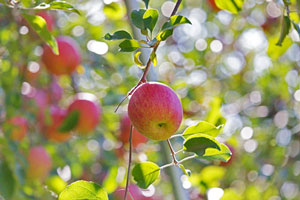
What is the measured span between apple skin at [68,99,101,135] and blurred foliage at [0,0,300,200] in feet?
0.32

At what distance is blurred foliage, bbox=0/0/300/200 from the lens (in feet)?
6.12

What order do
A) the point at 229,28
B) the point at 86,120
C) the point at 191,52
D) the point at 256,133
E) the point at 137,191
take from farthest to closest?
the point at 229,28, the point at 256,133, the point at 191,52, the point at 86,120, the point at 137,191

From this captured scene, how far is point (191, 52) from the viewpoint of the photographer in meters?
2.60

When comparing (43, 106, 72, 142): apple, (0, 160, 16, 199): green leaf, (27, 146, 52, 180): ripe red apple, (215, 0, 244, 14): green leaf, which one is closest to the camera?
(215, 0, 244, 14): green leaf

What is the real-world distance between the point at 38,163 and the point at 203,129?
1.13 metres

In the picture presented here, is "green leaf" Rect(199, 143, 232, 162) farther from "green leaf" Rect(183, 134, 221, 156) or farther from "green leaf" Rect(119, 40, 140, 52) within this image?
"green leaf" Rect(119, 40, 140, 52)

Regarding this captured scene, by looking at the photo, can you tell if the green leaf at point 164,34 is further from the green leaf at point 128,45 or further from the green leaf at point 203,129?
the green leaf at point 203,129

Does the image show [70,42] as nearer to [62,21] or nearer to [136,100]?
[62,21]

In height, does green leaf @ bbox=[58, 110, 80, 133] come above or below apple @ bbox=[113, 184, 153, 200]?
below

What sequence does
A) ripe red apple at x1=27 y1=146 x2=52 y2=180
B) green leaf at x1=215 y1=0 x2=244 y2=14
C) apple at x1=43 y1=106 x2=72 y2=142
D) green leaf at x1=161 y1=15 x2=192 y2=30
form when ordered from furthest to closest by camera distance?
apple at x1=43 y1=106 x2=72 y2=142 < ripe red apple at x1=27 y1=146 x2=52 y2=180 < green leaf at x1=215 y1=0 x2=244 y2=14 < green leaf at x1=161 y1=15 x2=192 y2=30

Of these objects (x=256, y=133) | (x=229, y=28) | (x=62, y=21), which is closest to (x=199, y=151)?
(x=62, y=21)

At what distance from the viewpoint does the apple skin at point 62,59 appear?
1.98 m

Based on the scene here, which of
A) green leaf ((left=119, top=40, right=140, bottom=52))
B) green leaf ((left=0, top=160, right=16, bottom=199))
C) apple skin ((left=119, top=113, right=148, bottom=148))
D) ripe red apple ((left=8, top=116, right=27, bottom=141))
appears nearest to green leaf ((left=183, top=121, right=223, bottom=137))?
green leaf ((left=119, top=40, right=140, bottom=52))

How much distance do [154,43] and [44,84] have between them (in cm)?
157
